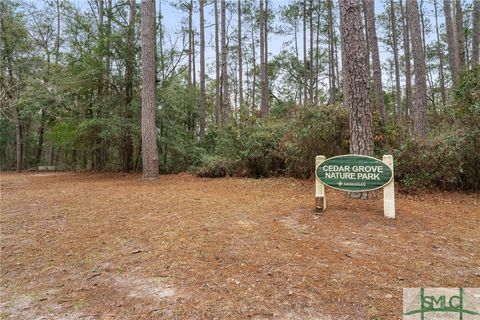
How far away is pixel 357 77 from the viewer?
16.0ft

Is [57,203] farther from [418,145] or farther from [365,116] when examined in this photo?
[418,145]

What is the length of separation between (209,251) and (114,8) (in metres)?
11.9

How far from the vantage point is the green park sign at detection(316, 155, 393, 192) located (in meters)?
3.94

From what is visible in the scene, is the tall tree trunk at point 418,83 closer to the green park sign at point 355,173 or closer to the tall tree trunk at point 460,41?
the tall tree trunk at point 460,41

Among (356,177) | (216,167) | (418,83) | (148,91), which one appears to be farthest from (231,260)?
(418,83)

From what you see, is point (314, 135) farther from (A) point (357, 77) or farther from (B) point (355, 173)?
(B) point (355, 173)

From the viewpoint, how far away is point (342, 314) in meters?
1.78

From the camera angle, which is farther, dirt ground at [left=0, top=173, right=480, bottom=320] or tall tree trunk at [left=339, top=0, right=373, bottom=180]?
tall tree trunk at [left=339, top=0, right=373, bottom=180]

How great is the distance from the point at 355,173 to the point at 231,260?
7.32 ft

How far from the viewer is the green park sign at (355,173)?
394cm

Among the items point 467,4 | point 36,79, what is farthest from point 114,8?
point 467,4

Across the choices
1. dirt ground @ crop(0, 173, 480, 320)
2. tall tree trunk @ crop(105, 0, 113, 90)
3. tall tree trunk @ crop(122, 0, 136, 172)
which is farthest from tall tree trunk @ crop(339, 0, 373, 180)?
tall tree trunk @ crop(105, 0, 113, 90)

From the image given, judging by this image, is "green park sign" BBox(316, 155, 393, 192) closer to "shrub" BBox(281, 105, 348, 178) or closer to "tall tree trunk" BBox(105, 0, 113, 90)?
"shrub" BBox(281, 105, 348, 178)

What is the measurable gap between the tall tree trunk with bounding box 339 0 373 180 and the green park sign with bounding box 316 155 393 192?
0.84 m
